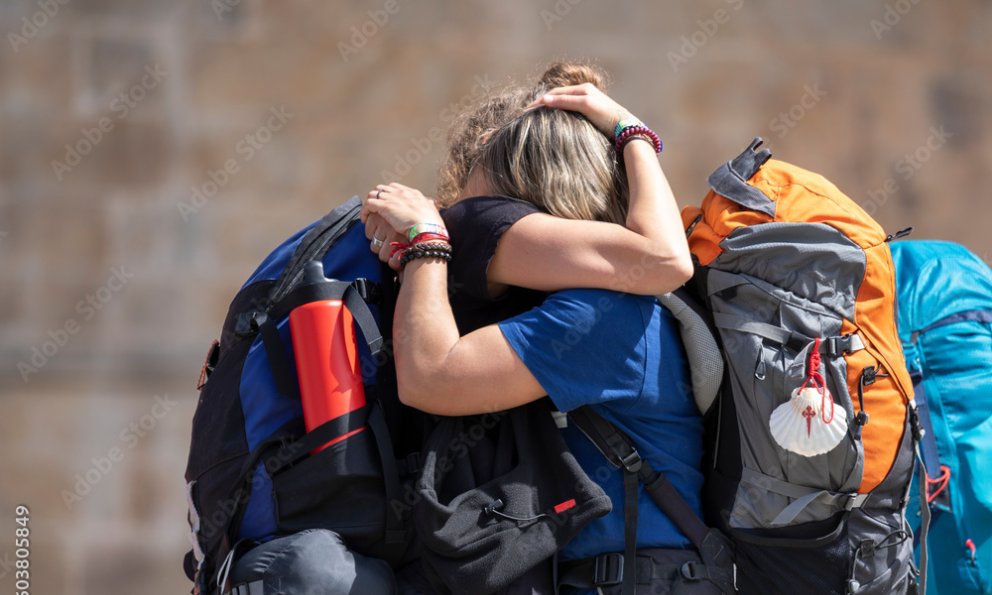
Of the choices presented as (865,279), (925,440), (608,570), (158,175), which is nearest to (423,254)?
(608,570)

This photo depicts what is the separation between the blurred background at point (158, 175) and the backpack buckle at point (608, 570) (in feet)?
7.74

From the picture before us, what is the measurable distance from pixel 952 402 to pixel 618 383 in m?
0.85

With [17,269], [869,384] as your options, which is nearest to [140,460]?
[17,269]

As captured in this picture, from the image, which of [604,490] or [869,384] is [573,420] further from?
[869,384]

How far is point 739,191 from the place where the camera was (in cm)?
176

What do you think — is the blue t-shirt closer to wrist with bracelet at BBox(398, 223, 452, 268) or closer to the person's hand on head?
wrist with bracelet at BBox(398, 223, 452, 268)

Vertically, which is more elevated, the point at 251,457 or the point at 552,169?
the point at 552,169

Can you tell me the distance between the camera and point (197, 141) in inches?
144

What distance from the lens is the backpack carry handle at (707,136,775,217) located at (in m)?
1.73

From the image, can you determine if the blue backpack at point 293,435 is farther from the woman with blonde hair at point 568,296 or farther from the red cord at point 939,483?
the red cord at point 939,483

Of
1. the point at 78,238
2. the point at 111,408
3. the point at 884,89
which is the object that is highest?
the point at 78,238

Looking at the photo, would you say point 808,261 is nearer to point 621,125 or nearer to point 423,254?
point 621,125

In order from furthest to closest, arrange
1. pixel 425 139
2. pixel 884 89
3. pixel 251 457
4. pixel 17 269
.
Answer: pixel 884 89, pixel 425 139, pixel 17 269, pixel 251 457

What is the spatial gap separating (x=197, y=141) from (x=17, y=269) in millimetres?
779
